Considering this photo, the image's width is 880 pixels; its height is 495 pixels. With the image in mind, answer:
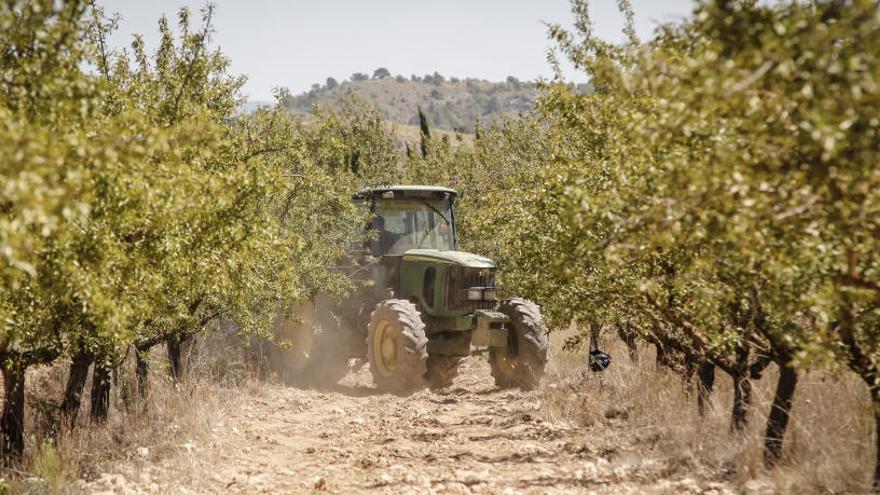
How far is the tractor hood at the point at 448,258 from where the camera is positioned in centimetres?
1117

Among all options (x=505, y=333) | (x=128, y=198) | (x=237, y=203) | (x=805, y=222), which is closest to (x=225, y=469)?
(x=237, y=203)

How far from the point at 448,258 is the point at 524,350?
1778mm

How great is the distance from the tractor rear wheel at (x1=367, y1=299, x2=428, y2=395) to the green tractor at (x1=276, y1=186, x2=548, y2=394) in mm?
→ 15

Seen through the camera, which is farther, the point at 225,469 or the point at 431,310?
the point at 431,310

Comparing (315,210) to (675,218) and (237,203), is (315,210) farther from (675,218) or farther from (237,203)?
(675,218)

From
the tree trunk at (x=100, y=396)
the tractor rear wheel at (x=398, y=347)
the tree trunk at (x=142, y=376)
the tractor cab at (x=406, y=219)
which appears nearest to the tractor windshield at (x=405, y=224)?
the tractor cab at (x=406, y=219)

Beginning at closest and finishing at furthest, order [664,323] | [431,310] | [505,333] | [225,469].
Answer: [225,469] → [664,323] → [505,333] → [431,310]

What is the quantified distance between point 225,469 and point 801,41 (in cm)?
605

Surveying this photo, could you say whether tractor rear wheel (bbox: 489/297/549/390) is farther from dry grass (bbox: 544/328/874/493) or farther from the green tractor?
dry grass (bbox: 544/328/874/493)

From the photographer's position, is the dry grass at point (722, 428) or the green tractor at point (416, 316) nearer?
the dry grass at point (722, 428)

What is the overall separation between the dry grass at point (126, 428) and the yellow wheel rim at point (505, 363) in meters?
3.63

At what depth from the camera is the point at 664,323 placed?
8.57 m

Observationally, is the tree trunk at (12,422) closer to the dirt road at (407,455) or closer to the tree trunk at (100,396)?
the tree trunk at (100,396)

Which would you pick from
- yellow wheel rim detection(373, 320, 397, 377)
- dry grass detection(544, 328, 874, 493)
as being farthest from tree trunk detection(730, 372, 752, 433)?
yellow wheel rim detection(373, 320, 397, 377)
